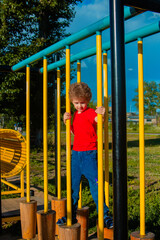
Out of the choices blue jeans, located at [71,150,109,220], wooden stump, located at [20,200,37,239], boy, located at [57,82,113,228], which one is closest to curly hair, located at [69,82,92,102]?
boy, located at [57,82,113,228]

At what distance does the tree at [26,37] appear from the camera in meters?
9.45

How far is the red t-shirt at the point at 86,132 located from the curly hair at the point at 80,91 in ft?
0.45

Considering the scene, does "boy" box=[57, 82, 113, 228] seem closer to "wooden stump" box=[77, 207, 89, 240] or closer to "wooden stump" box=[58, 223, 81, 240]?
"wooden stump" box=[77, 207, 89, 240]

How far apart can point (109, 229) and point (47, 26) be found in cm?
1035

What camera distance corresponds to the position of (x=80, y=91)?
2150 millimetres

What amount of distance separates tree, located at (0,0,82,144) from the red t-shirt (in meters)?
7.32

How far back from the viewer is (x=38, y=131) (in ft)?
39.1

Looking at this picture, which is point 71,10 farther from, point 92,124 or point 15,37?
point 92,124

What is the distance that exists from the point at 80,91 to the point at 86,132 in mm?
340

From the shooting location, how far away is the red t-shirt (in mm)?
2177

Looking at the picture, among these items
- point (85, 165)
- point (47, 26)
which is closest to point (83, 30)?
point (85, 165)

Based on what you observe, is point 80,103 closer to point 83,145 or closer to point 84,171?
point 83,145

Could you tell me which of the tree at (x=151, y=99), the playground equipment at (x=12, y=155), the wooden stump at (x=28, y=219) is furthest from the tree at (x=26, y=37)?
the tree at (x=151, y=99)

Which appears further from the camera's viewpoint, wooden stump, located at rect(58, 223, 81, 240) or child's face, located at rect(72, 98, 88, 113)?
child's face, located at rect(72, 98, 88, 113)
